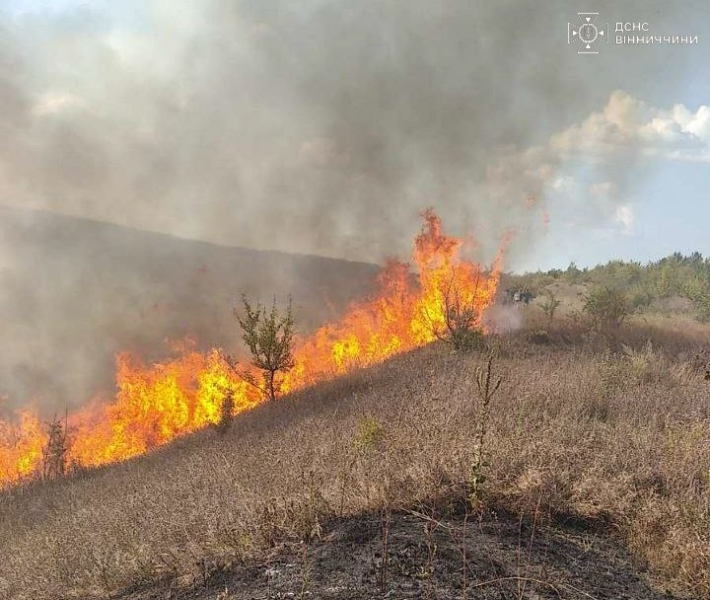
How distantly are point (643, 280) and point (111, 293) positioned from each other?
62.7 m

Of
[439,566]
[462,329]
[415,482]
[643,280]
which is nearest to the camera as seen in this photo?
[439,566]

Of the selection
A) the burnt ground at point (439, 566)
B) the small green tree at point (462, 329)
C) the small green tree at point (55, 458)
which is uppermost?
the small green tree at point (462, 329)

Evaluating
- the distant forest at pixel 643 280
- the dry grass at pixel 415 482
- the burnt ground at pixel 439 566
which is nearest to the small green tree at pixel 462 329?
the dry grass at pixel 415 482

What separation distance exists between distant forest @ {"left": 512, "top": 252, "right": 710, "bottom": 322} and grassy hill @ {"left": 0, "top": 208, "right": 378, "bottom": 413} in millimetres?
20902

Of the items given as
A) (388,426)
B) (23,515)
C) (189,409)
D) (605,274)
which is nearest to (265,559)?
(388,426)

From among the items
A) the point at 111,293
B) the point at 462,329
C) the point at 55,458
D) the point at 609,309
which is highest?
the point at 111,293

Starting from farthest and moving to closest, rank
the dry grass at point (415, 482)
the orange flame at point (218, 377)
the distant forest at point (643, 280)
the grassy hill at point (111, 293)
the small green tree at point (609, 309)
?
the distant forest at point (643, 280) → the grassy hill at point (111, 293) → the orange flame at point (218, 377) → the small green tree at point (609, 309) → the dry grass at point (415, 482)

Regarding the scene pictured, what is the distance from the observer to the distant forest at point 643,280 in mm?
39312

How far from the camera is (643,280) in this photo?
61906 millimetres

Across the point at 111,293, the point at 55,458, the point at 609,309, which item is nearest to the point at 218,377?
the point at 55,458

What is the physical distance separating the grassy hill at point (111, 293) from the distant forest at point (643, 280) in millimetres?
20902

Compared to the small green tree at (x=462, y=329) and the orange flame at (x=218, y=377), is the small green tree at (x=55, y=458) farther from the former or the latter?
the small green tree at (x=462, y=329)

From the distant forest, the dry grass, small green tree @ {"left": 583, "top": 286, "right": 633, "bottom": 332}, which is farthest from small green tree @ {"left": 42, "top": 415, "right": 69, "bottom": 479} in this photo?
the distant forest

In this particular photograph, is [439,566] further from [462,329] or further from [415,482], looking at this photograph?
[462,329]
